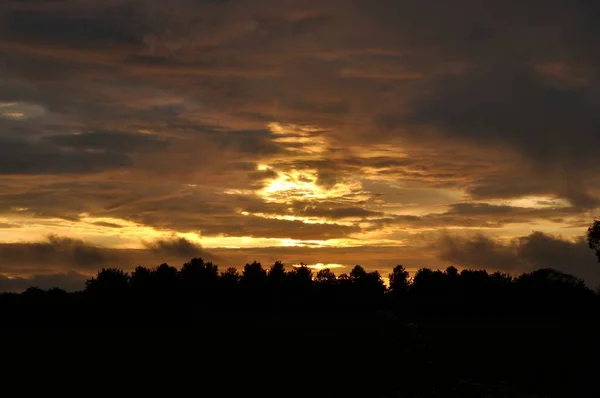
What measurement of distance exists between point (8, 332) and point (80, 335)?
11.8 m

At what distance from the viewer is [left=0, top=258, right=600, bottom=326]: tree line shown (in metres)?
108

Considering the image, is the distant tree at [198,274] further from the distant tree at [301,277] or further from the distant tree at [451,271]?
the distant tree at [451,271]

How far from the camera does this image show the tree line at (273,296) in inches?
4250

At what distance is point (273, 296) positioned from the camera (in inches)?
6112

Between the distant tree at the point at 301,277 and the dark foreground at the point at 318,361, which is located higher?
the distant tree at the point at 301,277

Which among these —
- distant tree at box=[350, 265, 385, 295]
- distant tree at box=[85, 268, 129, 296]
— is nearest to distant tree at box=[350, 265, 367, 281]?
distant tree at box=[350, 265, 385, 295]

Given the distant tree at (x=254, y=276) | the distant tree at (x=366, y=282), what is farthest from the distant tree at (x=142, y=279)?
the distant tree at (x=366, y=282)

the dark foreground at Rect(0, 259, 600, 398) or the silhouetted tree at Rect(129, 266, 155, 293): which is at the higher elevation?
the silhouetted tree at Rect(129, 266, 155, 293)

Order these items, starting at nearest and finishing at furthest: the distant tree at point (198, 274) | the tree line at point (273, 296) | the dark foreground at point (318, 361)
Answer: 1. the dark foreground at point (318, 361)
2. the tree line at point (273, 296)
3. the distant tree at point (198, 274)

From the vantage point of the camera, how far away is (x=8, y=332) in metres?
84.4

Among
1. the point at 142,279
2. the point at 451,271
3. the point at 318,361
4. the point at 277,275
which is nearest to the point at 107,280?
the point at 142,279

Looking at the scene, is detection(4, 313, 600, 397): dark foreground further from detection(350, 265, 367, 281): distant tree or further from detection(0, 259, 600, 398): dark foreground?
detection(350, 265, 367, 281): distant tree

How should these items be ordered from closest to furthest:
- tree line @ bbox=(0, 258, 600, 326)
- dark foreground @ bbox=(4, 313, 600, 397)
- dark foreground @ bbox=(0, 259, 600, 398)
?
dark foreground @ bbox=(4, 313, 600, 397) → dark foreground @ bbox=(0, 259, 600, 398) → tree line @ bbox=(0, 258, 600, 326)

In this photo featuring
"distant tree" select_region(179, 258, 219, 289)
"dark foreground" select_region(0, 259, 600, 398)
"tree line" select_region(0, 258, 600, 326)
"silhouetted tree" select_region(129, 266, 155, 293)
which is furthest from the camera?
"distant tree" select_region(179, 258, 219, 289)
